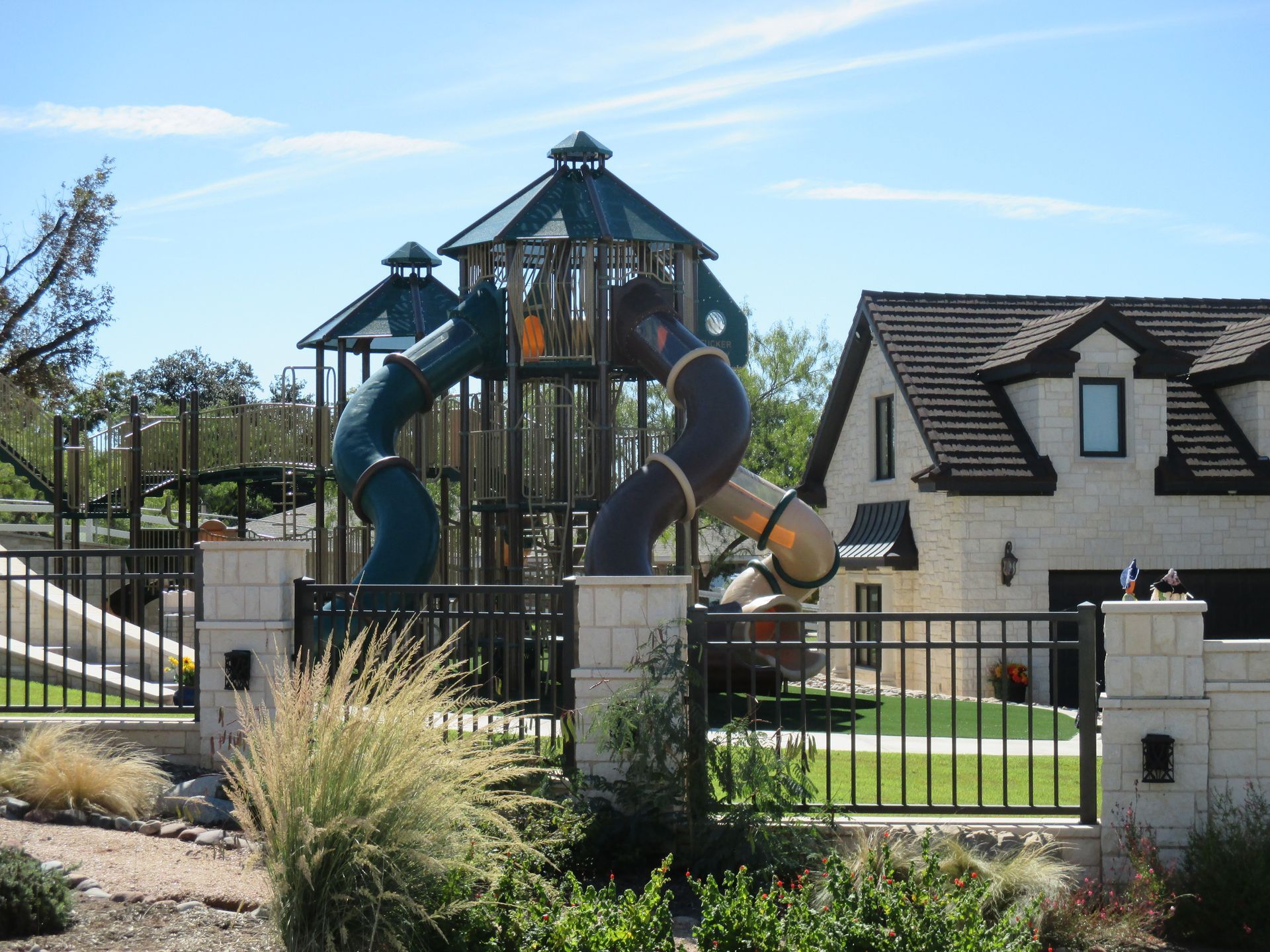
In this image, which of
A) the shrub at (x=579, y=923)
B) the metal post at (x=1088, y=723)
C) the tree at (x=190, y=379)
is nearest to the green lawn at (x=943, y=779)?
the metal post at (x=1088, y=723)

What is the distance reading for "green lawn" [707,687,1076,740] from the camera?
14.5 metres

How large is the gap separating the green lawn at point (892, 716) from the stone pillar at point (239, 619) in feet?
18.0

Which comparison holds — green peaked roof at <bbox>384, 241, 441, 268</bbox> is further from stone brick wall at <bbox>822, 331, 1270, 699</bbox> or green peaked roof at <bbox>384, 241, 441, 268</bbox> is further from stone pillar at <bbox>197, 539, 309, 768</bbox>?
stone pillar at <bbox>197, 539, 309, 768</bbox>

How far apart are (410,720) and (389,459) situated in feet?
32.1

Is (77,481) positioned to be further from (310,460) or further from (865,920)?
(865,920)

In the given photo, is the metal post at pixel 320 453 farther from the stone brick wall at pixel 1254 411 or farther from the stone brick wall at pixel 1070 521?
the stone brick wall at pixel 1254 411

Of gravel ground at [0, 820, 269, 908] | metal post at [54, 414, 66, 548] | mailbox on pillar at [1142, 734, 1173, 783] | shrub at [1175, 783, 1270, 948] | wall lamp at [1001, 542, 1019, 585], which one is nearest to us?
gravel ground at [0, 820, 269, 908]

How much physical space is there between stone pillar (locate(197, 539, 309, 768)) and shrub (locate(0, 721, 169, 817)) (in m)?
0.67

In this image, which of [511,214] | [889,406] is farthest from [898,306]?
[511,214]

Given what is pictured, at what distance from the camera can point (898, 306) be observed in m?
23.3

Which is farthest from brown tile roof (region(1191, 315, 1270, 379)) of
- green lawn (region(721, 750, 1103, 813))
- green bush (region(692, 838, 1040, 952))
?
green bush (region(692, 838, 1040, 952))

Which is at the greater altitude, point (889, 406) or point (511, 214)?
point (511, 214)

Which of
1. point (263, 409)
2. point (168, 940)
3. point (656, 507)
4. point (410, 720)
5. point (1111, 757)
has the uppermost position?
point (263, 409)

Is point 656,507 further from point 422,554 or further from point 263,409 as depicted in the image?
point 263,409
